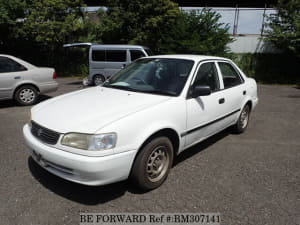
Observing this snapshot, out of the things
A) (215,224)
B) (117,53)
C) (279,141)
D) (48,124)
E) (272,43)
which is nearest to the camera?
(215,224)

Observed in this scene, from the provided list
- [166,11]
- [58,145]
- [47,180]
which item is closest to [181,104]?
[58,145]

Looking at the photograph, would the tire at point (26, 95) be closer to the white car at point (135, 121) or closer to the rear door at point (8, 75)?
the rear door at point (8, 75)

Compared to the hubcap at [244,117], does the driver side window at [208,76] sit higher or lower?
higher

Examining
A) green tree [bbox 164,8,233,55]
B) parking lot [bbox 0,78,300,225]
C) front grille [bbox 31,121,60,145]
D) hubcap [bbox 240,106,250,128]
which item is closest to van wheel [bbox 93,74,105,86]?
Result: green tree [bbox 164,8,233,55]

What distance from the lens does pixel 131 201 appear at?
101 inches

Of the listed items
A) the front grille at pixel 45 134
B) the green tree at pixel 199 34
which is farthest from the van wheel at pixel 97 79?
the front grille at pixel 45 134

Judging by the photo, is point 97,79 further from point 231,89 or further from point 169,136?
point 169,136

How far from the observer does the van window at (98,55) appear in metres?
11.1

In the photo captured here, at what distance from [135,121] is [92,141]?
481 mm

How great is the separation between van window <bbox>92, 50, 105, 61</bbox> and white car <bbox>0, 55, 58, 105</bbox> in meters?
4.52

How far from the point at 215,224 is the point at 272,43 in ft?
45.8

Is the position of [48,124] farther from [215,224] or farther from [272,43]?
[272,43]

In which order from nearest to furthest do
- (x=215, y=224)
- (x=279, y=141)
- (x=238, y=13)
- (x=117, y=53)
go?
(x=215, y=224), (x=279, y=141), (x=117, y=53), (x=238, y=13)

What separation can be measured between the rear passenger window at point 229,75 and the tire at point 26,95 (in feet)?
17.8
